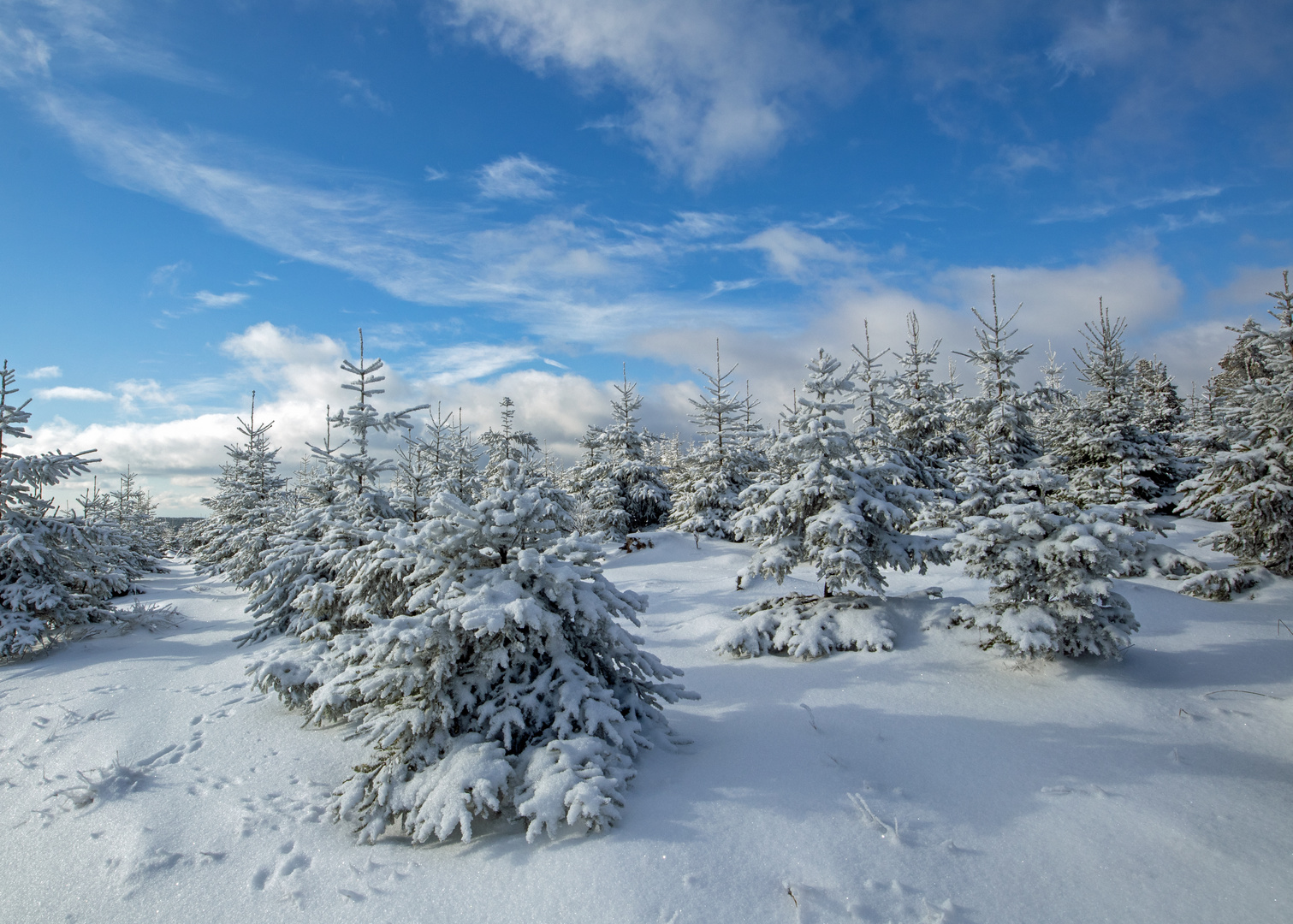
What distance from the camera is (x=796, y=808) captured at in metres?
5.25

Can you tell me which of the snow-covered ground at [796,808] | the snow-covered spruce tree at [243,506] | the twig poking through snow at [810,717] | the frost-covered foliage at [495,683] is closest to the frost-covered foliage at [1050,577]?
the snow-covered ground at [796,808]

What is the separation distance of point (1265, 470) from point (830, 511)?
425 inches

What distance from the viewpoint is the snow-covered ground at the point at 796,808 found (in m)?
4.35

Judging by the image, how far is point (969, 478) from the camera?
12156 mm

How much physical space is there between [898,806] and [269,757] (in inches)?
284

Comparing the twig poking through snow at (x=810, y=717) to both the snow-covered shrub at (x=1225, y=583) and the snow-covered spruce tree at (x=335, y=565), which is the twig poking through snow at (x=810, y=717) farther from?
the snow-covered shrub at (x=1225, y=583)

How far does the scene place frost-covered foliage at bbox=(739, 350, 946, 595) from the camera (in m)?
10.3

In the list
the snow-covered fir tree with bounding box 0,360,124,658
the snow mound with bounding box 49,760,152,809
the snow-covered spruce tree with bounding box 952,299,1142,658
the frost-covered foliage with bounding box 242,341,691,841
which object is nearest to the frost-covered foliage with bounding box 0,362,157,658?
the snow-covered fir tree with bounding box 0,360,124,658

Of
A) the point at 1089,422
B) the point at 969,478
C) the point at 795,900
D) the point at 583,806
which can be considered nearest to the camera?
the point at 795,900

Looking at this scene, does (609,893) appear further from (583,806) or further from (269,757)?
(269,757)

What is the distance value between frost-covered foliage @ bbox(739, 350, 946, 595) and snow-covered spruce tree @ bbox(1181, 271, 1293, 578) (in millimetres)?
8309

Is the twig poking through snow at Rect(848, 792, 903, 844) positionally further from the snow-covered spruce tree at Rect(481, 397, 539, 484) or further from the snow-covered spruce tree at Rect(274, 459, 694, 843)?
the snow-covered spruce tree at Rect(481, 397, 539, 484)

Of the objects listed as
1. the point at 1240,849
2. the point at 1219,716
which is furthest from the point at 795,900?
the point at 1219,716

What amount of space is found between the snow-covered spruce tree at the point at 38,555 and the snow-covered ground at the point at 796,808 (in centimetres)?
398
